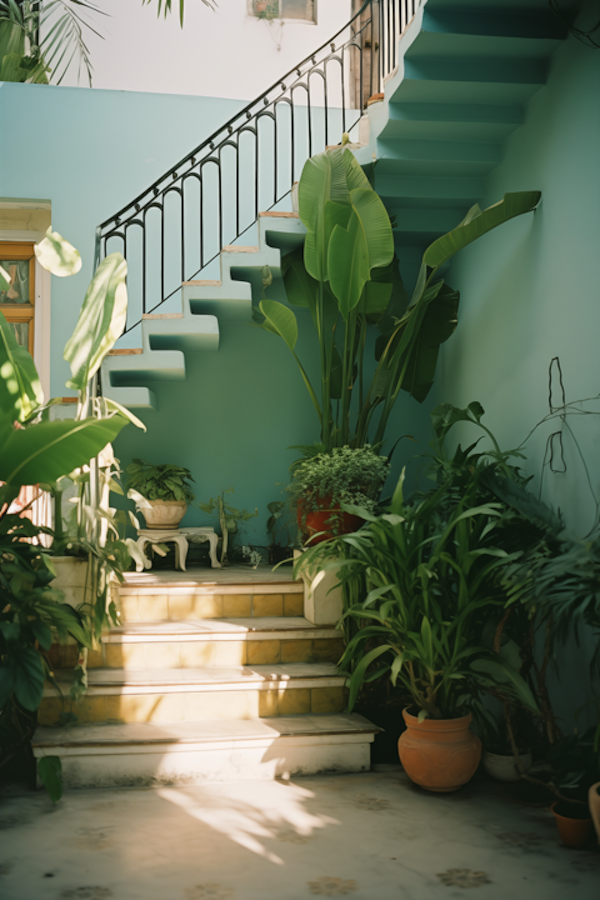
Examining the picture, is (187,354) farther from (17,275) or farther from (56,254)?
(56,254)

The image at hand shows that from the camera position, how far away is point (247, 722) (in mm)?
3291

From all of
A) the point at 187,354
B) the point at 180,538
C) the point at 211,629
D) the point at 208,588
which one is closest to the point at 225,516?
the point at 180,538

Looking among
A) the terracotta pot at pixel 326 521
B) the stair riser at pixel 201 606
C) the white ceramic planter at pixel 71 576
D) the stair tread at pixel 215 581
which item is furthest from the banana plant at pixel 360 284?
the white ceramic planter at pixel 71 576

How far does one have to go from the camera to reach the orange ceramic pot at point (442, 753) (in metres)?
2.86

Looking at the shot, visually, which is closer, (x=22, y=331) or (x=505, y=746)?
(x=505, y=746)

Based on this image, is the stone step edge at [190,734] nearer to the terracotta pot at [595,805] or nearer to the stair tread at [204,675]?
the stair tread at [204,675]

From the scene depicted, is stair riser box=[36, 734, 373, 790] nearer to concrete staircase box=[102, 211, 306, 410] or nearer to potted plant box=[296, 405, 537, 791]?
potted plant box=[296, 405, 537, 791]

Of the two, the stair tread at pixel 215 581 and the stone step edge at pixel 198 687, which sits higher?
the stair tread at pixel 215 581

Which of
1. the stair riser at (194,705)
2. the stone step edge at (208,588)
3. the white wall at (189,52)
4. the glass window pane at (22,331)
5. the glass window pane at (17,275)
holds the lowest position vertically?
the stair riser at (194,705)

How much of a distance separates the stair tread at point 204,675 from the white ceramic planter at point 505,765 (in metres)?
0.80

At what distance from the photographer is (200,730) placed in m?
3.15

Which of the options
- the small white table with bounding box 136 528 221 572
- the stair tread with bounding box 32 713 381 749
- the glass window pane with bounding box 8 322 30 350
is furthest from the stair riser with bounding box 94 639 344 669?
the glass window pane with bounding box 8 322 30 350

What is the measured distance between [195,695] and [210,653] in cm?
33

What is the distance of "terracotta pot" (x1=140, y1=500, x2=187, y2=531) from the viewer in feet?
15.2
